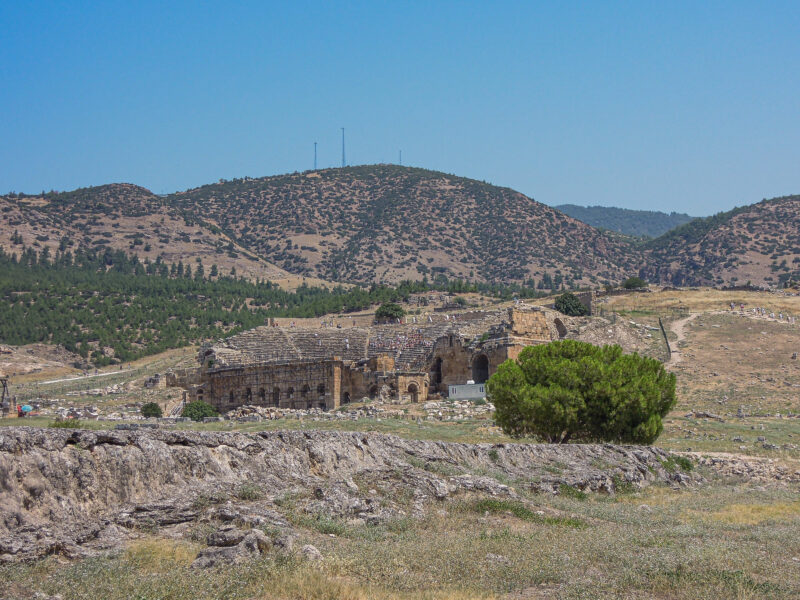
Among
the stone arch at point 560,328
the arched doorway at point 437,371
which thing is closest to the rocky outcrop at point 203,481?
the arched doorway at point 437,371

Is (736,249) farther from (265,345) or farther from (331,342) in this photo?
(265,345)

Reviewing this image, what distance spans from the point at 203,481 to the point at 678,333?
47135 mm

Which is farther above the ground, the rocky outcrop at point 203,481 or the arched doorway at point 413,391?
the rocky outcrop at point 203,481

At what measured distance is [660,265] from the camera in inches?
5536

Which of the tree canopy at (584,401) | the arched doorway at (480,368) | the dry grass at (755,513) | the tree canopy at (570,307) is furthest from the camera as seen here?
the tree canopy at (570,307)

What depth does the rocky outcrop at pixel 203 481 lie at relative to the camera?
912 cm

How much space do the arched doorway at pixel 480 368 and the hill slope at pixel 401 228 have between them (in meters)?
72.3

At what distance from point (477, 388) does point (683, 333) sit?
17.7 metres

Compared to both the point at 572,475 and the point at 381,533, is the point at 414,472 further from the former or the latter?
the point at 572,475

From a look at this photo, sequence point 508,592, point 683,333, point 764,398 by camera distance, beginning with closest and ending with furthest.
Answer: point 508,592 < point 764,398 < point 683,333

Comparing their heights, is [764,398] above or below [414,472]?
below

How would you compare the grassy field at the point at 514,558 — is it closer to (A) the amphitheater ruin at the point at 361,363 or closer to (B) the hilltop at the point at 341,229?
(A) the amphitheater ruin at the point at 361,363

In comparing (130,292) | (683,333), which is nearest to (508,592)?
(683,333)

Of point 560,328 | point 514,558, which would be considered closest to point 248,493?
point 514,558
